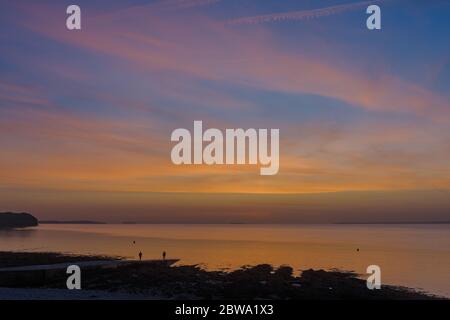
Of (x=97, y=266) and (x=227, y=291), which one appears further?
(x=97, y=266)

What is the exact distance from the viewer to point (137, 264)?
5634 centimetres

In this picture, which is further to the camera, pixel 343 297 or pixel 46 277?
pixel 46 277

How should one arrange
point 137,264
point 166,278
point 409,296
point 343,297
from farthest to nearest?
point 137,264 → point 166,278 → point 409,296 → point 343,297

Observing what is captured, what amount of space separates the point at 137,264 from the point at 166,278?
41.3ft

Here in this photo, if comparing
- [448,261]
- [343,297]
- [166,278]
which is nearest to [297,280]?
[343,297]

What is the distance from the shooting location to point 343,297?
120ft
